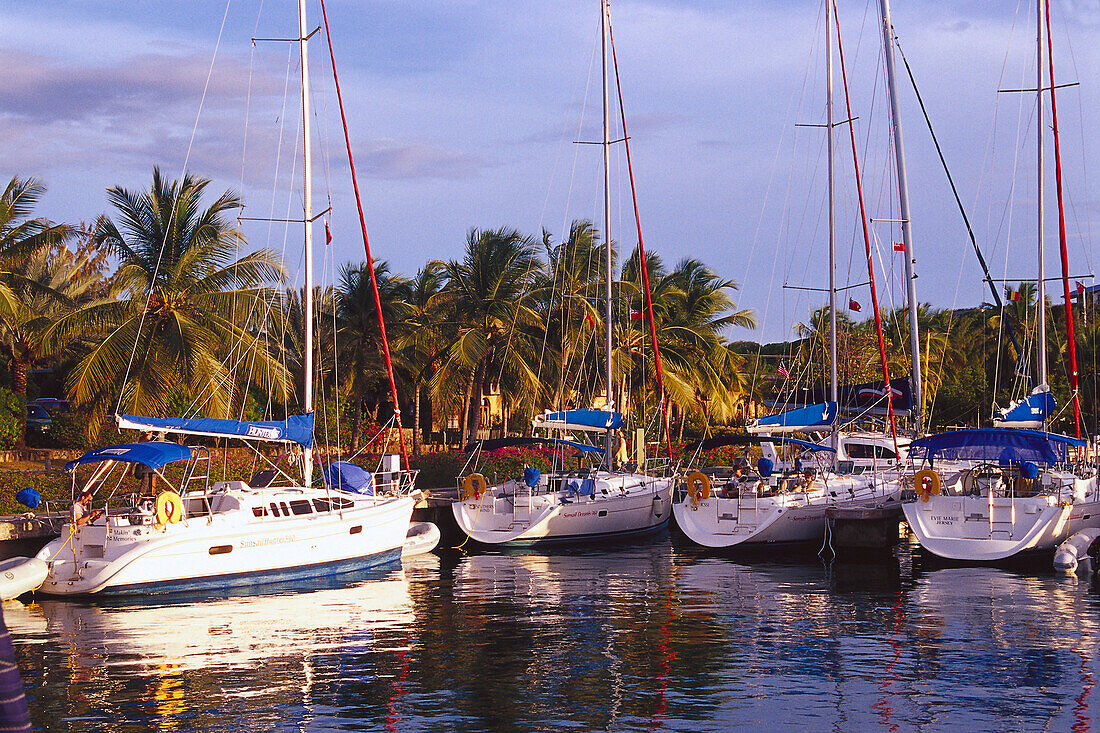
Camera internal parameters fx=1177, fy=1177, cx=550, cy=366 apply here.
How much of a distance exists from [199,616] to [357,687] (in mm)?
6675

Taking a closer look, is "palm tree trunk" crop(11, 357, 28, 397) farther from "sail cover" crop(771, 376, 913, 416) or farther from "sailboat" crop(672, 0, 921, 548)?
"sail cover" crop(771, 376, 913, 416)

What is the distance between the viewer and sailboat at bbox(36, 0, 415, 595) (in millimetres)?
22234

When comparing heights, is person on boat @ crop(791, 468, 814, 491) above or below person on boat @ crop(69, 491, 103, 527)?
below

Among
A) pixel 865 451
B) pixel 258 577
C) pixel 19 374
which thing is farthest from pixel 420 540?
pixel 19 374

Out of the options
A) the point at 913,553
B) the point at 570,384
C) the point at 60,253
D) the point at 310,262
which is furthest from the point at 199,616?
the point at 60,253

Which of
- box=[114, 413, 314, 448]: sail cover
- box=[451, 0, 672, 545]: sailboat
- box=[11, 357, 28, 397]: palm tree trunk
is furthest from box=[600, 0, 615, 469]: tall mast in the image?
box=[11, 357, 28, 397]: palm tree trunk

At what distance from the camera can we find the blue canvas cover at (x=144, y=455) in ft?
75.0

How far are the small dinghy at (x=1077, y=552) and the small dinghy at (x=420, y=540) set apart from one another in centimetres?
1470

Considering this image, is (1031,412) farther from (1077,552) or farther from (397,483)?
(397,483)

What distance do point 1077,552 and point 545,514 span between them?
1234 cm

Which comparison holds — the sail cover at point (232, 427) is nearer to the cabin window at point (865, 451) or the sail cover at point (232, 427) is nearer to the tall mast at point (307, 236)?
the tall mast at point (307, 236)

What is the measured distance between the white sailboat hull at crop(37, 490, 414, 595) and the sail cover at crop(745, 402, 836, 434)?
486 inches

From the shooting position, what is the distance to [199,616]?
20750 mm

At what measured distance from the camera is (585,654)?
17.3m
